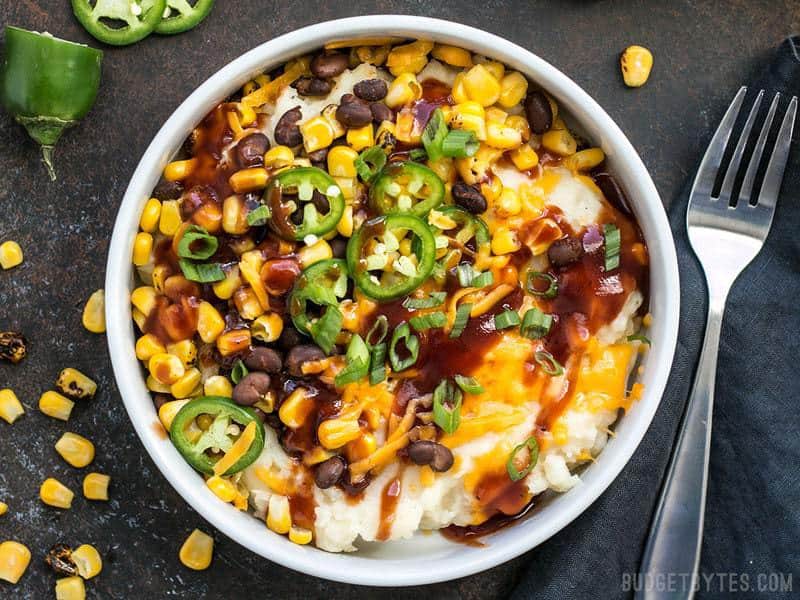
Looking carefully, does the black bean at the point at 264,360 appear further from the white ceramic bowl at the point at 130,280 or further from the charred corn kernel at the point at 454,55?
the charred corn kernel at the point at 454,55

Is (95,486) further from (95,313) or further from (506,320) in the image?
(506,320)

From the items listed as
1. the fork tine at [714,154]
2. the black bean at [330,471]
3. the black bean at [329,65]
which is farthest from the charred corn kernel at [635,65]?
the black bean at [330,471]

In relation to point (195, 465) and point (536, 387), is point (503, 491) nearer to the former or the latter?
point (536, 387)

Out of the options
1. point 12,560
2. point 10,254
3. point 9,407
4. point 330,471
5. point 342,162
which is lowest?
point 12,560

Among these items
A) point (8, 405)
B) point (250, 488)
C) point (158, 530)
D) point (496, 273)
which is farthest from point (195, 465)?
point (496, 273)

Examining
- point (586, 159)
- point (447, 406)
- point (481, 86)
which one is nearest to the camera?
point (447, 406)

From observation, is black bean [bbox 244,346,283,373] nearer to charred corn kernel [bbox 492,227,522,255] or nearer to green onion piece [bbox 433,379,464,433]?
green onion piece [bbox 433,379,464,433]

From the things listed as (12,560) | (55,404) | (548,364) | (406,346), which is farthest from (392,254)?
(12,560)
